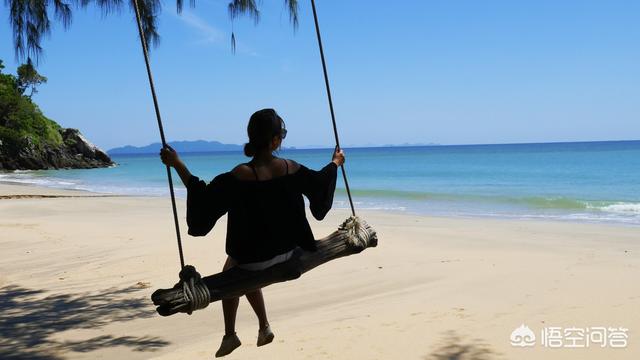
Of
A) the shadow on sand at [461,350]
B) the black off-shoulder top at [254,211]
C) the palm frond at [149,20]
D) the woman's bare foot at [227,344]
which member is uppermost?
the palm frond at [149,20]

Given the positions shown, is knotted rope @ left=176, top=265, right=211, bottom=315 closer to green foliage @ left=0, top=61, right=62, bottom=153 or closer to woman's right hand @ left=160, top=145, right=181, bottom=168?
woman's right hand @ left=160, top=145, right=181, bottom=168

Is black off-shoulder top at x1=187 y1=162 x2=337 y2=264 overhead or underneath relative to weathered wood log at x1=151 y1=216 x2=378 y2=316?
overhead

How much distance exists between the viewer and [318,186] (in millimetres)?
3523

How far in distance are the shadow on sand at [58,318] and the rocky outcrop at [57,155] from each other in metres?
44.8

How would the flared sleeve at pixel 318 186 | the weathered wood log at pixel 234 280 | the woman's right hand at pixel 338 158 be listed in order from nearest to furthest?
the weathered wood log at pixel 234 280 < the flared sleeve at pixel 318 186 < the woman's right hand at pixel 338 158

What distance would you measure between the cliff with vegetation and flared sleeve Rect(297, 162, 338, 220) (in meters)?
33.9

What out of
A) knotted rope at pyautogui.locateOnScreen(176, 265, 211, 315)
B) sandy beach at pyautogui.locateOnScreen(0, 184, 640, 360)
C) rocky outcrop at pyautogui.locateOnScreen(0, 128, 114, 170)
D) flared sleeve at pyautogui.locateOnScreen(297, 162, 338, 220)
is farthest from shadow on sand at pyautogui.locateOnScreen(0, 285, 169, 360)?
rocky outcrop at pyautogui.locateOnScreen(0, 128, 114, 170)

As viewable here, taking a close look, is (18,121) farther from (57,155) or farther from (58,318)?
(58,318)

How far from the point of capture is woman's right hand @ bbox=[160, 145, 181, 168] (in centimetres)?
326

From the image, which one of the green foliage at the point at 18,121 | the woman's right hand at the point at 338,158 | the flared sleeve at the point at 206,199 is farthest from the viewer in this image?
the green foliage at the point at 18,121

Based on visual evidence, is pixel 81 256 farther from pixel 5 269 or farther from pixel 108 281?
pixel 108 281

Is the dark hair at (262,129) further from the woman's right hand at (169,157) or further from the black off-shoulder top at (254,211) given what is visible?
the woman's right hand at (169,157)

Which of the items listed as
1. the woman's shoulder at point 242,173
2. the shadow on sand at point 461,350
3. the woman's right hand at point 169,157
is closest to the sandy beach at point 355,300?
the shadow on sand at point 461,350

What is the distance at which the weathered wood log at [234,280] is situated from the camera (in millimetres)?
3100
